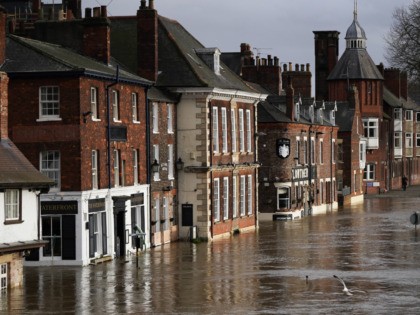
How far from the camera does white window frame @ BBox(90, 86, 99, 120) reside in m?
56.6

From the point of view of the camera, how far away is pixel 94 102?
57156 mm

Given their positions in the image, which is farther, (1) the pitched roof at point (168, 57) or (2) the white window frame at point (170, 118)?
(1) the pitched roof at point (168, 57)

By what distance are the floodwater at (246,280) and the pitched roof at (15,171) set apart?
12.9 feet

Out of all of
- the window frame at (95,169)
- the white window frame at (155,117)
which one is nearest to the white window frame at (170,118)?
the white window frame at (155,117)

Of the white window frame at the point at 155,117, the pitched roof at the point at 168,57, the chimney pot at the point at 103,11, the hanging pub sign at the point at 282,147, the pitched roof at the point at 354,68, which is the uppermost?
the pitched roof at the point at 354,68

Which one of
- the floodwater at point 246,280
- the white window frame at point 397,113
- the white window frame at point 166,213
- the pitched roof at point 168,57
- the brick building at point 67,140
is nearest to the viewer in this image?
the floodwater at point 246,280

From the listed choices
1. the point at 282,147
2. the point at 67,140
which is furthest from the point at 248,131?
the point at 67,140

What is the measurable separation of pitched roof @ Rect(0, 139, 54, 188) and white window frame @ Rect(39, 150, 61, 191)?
6.79m

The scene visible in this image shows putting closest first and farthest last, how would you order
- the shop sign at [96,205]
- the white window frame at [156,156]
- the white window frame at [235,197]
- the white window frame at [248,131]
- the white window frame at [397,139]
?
the shop sign at [96,205] → the white window frame at [156,156] → the white window frame at [235,197] → the white window frame at [248,131] → the white window frame at [397,139]

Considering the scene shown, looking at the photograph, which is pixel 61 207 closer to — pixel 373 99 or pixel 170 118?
pixel 170 118

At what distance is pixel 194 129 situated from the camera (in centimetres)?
6956

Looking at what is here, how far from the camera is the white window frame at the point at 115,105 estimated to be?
59.6 meters

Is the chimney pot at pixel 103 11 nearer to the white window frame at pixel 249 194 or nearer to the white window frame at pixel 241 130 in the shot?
Result: the white window frame at pixel 241 130

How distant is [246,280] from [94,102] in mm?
12411
